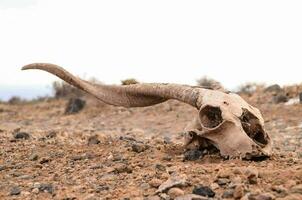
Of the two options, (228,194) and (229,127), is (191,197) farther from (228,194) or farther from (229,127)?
(229,127)

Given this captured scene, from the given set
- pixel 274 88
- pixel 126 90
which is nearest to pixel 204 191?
pixel 126 90

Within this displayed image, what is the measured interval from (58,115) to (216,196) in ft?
45.3

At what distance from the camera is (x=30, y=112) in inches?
765

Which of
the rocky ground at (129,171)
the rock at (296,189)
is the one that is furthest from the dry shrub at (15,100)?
the rock at (296,189)

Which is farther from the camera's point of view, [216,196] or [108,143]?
[108,143]

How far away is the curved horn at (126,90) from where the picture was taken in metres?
6.36

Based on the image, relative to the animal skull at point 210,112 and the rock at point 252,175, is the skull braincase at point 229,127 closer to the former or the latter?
the animal skull at point 210,112

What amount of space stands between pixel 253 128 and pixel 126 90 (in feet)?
5.14

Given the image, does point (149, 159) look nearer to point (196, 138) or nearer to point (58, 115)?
point (196, 138)

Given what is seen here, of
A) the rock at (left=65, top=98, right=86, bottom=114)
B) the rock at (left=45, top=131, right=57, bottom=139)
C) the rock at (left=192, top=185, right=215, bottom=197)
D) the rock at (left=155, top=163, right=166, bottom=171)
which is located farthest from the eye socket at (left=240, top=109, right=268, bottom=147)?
the rock at (left=65, top=98, right=86, bottom=114)

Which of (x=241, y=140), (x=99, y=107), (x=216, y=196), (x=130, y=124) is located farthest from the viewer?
(x=99, y=107)

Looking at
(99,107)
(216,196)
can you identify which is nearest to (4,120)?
(99,107)

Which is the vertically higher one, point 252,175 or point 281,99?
point 281,99

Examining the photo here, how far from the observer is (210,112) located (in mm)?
5891
